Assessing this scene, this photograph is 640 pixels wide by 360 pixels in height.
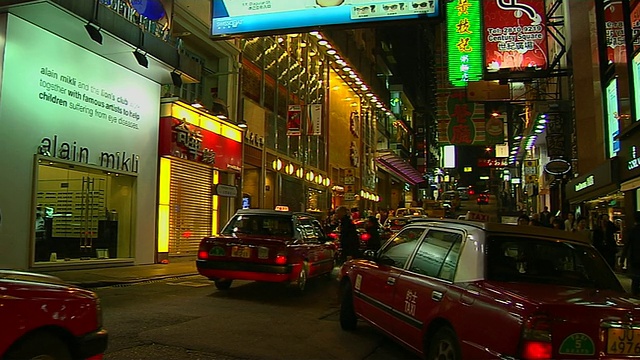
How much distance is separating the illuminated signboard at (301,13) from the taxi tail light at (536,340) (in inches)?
340

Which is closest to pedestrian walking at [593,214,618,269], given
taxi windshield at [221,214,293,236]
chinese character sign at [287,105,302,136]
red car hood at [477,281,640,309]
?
taxi windshield at [221,214,293,236]

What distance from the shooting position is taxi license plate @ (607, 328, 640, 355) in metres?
3.62

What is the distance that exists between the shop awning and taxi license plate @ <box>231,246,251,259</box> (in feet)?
107

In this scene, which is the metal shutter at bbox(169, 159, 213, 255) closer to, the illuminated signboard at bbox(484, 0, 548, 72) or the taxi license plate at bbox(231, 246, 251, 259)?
the taxi license plate at bbox(231, 246, 251, 259)

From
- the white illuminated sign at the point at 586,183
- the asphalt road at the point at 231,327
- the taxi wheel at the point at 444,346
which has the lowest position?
the asphalt road at the point at 231,327

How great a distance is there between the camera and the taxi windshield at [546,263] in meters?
4.45

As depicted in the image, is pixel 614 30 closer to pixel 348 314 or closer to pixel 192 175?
pixel 348 314

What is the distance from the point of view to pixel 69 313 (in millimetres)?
3637

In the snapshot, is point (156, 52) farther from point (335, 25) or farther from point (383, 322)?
point (383, 322)

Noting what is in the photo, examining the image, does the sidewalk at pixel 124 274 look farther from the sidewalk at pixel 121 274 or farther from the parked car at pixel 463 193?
the parked car at pixel 463 193

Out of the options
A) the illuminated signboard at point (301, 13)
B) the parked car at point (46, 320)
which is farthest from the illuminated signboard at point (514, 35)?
the parked car at point (46, 320)

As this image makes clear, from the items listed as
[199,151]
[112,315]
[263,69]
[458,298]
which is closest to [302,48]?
[263,69]

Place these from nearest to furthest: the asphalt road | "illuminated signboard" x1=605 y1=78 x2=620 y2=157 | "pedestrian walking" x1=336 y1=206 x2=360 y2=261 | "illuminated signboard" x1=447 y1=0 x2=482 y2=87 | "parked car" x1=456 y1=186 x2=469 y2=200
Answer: the asphalt road < "pedestrian walking" x1=336 y1=206 x2=360 y2=261 < "illuminated signboard" x1=605 y1=78 x2=620 y2=157 < "illuminated signboard" x1=447 y1=0 x2=482 y2=87 < "parked car" x1=456 y1=186 x2=469 y2=200

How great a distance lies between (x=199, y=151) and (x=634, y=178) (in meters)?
12.5
